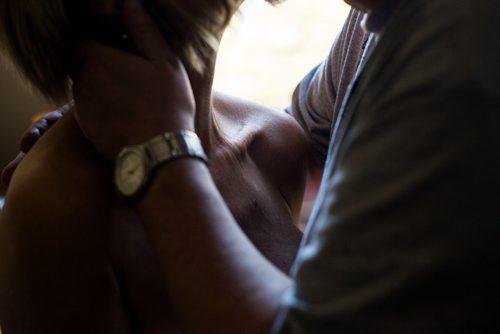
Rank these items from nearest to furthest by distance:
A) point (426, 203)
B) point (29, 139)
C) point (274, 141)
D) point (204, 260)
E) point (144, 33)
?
point (426, 203) → point (204, 260) → point (144, 33) → point (29, 139) → point (274, 141)

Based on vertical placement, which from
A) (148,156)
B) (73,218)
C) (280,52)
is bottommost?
(280,52)

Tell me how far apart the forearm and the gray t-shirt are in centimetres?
7

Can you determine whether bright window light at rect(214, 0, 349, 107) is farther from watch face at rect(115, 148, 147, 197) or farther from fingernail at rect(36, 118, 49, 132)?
watch face at rect(115, 148, 147, 197)

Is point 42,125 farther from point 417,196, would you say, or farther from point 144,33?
point 417,196

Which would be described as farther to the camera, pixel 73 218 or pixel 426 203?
pixel 73 218

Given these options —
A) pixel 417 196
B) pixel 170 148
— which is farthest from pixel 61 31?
pixel 417 196

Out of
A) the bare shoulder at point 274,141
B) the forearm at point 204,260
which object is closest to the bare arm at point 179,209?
the forearm at point 204,260

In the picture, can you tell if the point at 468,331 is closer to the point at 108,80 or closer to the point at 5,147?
the point at 108,80

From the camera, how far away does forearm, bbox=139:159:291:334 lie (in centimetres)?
57

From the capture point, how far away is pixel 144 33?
2.28ft

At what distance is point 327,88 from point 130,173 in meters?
0.59

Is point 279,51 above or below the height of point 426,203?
below

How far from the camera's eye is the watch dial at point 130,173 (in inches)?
24.8

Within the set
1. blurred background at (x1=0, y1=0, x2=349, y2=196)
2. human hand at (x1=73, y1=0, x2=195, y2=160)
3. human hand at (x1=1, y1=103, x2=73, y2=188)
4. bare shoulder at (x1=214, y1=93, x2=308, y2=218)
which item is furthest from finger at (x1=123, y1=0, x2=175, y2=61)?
blurred background at (x1=0, y1=0, x2=349, y2=196)
